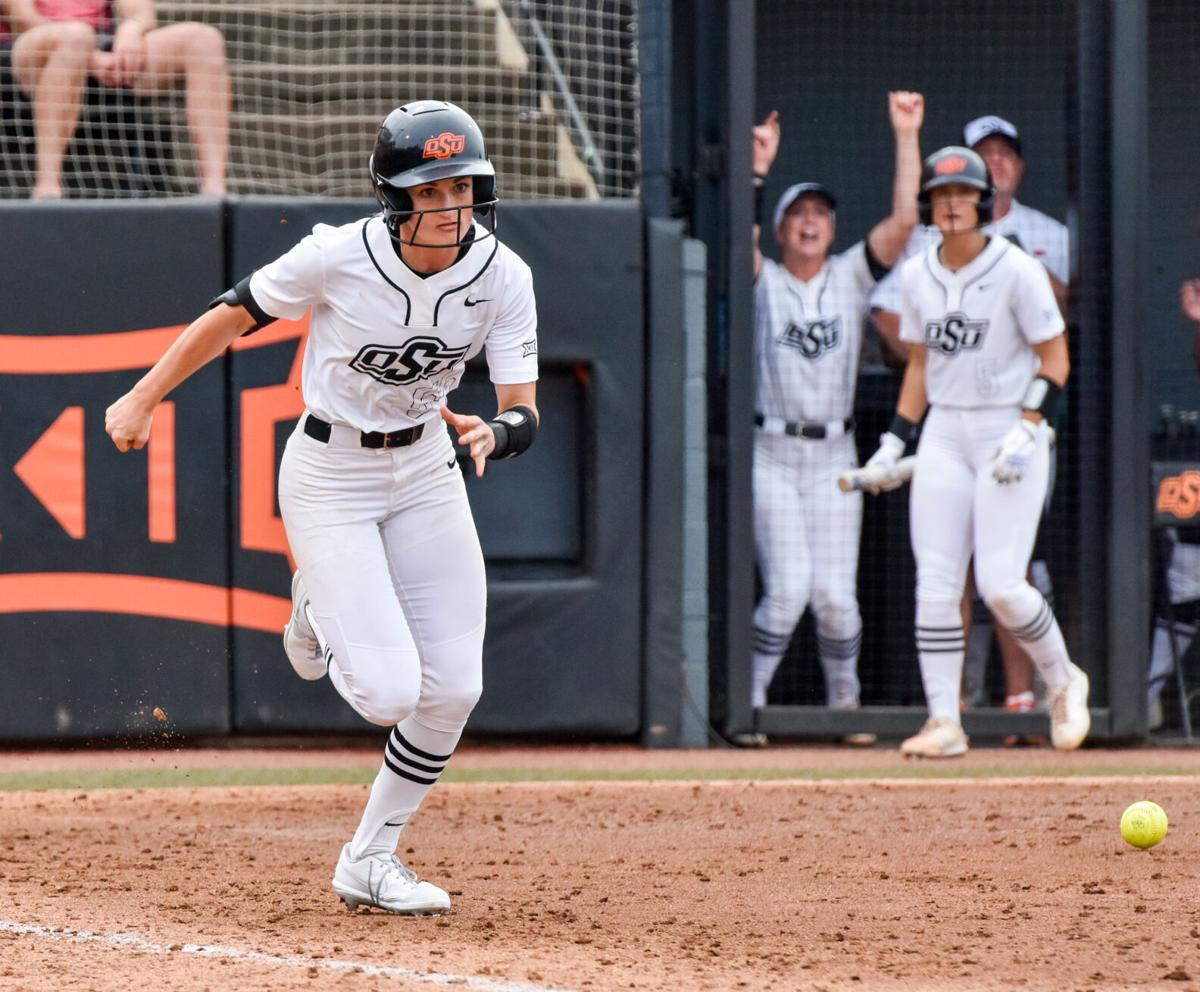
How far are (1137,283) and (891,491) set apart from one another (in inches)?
59.6

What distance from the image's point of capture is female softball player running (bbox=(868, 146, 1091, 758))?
704 cm

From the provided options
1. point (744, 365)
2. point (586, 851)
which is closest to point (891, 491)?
point (744, 365)

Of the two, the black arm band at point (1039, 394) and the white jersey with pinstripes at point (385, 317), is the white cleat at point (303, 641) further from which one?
the black arm band at point (1039, 394)

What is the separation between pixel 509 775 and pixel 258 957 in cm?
326

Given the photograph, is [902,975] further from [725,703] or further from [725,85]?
[725,85]

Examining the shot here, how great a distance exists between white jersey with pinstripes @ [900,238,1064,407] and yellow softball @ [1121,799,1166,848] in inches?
99.8

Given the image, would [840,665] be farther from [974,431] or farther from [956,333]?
[956,333]

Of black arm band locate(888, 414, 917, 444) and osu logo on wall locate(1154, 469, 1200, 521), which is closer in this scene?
black arm band locate(888, 414, 917, 444)

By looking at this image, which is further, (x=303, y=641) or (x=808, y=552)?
(x=808, y=552)

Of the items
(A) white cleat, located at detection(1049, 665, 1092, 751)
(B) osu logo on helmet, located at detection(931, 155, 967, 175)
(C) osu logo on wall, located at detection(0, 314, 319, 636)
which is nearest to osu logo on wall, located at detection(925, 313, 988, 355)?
(B) osu logo on helmet, located at detection(931, 155, 967, 175)

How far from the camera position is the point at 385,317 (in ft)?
13.3

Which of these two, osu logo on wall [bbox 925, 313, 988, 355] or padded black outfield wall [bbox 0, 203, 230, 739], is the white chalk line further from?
osu logo on wall [bbox 925, 313, 988, 355]

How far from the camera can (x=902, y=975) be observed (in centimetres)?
350

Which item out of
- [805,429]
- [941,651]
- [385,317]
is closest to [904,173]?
[805,429]
